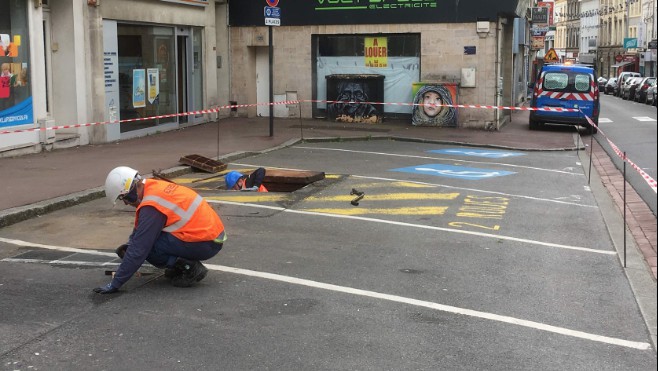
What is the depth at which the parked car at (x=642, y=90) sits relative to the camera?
4511cm

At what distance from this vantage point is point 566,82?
25.0 metres

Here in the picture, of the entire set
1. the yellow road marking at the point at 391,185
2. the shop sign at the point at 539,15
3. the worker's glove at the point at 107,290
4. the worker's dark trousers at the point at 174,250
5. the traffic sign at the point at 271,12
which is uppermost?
the shop sign at the point at 539,15

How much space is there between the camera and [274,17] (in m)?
19.1

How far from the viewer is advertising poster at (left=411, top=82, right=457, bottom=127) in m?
23.9

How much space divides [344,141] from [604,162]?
6.26m

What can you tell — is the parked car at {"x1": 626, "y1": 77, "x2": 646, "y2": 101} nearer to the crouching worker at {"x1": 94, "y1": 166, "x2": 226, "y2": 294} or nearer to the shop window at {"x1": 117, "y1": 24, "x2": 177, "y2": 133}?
the shop window at {"x1": 117, "y1": 24, "x2": 177, "y2": 133}

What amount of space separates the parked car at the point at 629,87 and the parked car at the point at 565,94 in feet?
89.4

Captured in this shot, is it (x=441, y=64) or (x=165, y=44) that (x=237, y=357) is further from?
(x=441, y=64)

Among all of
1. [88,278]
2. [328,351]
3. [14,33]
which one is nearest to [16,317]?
[88,278]

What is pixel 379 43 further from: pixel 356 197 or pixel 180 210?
pixel 180 210

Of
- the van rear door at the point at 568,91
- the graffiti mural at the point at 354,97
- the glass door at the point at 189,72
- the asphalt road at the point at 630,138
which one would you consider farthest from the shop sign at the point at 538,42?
the glass door at the point at 189,72

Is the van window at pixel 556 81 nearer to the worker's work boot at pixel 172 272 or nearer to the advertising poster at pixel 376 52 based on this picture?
the advertising poster at pixel 376 52

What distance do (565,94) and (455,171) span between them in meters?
11.4

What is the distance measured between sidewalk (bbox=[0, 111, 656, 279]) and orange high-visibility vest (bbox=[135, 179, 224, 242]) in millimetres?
3501
